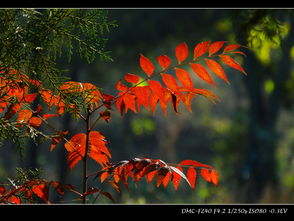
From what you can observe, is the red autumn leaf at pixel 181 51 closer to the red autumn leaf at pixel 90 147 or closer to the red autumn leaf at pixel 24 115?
the red autumn leaf at pixel 90 147

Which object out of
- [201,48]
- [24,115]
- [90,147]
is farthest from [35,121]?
[201,48]

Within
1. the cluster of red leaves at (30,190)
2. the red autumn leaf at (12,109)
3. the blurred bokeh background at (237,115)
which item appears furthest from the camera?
the blurred bokeh background at (237,115)

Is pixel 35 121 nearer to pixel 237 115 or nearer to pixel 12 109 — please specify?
pixel 12 109

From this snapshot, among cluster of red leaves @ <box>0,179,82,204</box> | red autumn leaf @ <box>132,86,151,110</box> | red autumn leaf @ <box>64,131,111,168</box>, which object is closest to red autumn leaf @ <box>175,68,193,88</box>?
red autumn leaf @ <box>132,86,151,110</box>

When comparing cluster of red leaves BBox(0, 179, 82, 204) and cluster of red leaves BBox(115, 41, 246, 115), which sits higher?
cluster of red leaves BBox(115, 41, 246, 115)

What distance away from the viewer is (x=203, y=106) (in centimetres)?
1667

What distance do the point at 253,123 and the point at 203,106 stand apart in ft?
28.5

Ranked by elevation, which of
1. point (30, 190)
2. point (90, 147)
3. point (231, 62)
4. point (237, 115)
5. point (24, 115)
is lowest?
point (237, 115)

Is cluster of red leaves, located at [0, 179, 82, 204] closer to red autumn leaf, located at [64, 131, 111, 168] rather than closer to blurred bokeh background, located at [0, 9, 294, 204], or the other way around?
red autumn leaf, located at [64, 131, 111, 168]

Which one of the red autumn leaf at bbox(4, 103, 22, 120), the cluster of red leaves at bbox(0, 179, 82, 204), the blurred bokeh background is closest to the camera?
the cluster of red leaves at bbox(0, 179, 82, 204)

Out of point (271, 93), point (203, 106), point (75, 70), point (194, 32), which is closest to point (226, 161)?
point (271, 93)

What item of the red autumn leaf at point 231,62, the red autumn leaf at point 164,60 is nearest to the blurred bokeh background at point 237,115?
the red autumn leaf at point 231,62
